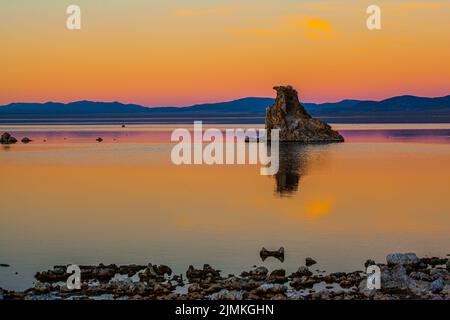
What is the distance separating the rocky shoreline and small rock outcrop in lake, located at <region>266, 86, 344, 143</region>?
7210 cm

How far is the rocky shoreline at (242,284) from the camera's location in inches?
619

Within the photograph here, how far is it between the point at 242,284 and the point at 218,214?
41.5ft

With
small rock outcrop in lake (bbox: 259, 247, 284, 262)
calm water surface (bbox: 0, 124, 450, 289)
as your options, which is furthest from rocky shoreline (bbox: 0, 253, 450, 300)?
small rock outcrop in lake (bbox: 259, 247, 284, 262)

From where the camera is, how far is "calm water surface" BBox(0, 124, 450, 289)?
20953 mm

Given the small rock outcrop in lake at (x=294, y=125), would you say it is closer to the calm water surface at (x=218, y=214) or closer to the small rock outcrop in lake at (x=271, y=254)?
the calm water surface at (x=218, y=214)

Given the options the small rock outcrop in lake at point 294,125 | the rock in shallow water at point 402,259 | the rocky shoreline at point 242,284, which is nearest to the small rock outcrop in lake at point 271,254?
the rocky shoreline at point 242,284

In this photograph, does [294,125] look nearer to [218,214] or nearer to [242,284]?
[218,214]

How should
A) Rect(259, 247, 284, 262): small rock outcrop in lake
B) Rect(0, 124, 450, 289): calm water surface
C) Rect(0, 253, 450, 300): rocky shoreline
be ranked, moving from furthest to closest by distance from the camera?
Rect(0, 124, 450, 289): calm water surface < Rect(259, 247, 284, 262): small rock outcrop in lake < Rect(0, 253, 450, 300): rocky shoreline

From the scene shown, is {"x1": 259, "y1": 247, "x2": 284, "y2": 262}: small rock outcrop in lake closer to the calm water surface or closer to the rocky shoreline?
the calm water surface
